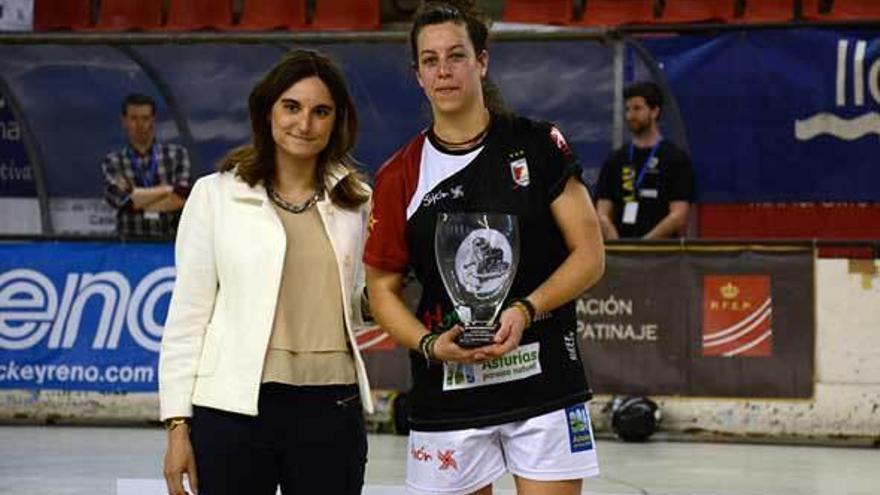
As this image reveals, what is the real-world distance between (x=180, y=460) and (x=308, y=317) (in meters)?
0.50

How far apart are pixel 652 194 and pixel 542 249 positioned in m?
8.88

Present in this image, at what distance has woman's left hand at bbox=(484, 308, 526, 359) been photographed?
543cm

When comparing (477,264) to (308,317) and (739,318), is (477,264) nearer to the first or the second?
(308,317)

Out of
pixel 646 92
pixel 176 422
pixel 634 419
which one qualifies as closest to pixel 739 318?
pixel 634 419

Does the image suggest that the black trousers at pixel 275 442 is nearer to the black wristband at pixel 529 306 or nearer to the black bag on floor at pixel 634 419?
the black wristband at pixel 529 306

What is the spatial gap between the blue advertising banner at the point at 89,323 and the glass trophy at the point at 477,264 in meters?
9.05

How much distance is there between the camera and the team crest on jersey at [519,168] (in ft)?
18.4

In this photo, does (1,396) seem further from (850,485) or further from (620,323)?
(850,485)

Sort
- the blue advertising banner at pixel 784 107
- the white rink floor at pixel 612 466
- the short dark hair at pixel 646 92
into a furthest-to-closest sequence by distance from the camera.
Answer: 1. the blue advertising banner at pixel 784 107
2. the short dark hair at pixel 646 92
3. the white rink floor at pixel 612 466

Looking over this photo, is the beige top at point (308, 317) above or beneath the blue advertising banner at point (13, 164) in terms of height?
above

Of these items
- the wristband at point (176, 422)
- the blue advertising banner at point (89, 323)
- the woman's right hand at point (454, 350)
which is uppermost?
the woman's right hand at point (454, 350)

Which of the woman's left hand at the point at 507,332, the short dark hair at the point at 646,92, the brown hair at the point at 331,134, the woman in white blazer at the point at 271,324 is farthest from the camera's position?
the short dark hair at the point at 646,92

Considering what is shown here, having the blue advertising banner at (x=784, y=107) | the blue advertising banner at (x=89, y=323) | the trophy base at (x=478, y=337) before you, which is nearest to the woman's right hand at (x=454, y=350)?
the trophy base at (x=478, y=337)

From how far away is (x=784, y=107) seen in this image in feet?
48.5
